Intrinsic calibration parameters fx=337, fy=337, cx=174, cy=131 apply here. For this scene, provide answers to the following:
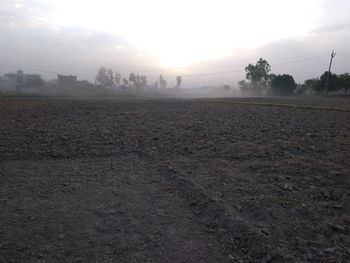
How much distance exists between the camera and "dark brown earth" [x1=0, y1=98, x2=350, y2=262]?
4.11 metres

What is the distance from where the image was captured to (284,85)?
60906 mm

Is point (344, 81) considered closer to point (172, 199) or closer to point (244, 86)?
point (244, 86)

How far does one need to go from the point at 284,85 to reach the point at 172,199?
195 feet

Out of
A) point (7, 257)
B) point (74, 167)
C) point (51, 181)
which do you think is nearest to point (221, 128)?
point (74, 167)

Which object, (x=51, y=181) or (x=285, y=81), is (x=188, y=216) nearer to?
(x=51, y=181)

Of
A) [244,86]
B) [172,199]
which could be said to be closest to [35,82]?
[244,86]

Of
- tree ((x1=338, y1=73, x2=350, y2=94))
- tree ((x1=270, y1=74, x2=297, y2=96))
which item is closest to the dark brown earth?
tree ((x1=338, y1=73, x2=350, y2=94))

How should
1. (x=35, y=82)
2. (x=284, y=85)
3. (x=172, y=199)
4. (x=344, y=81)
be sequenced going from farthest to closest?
1. (x=35, y=82)
2. (x=284, y=85)
3. (x=344, y=81)
4. (x=172, y=199)

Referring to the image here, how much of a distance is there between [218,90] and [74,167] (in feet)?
268

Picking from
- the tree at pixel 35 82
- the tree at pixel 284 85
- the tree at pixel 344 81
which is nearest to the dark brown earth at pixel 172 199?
the tree at pixel 344 81

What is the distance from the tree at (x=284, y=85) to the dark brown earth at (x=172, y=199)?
A: 53.2m

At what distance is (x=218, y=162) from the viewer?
7.84 m

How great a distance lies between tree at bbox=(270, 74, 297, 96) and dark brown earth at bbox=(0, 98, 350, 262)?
53.2 metres

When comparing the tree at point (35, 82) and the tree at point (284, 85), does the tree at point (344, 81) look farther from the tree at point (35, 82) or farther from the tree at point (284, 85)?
the tree at point (35, 82)
